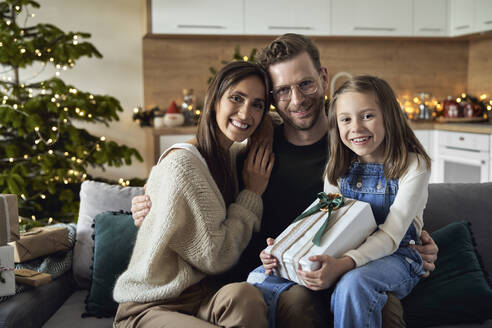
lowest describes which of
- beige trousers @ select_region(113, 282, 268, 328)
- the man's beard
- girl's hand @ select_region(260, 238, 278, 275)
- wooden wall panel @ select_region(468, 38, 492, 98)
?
beige trousers @ select_region(113, 282, 268, 328)

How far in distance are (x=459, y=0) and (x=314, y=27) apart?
1.37m

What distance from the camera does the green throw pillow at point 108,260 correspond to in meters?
1.73

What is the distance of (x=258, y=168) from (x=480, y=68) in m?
4.04

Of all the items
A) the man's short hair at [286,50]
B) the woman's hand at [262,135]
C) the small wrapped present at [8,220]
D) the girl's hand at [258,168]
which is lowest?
the small wrapped present at [8,220]

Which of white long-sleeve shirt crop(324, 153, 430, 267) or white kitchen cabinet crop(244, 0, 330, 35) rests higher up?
white kitchen cabinet crop(244, 0, 330, 35)

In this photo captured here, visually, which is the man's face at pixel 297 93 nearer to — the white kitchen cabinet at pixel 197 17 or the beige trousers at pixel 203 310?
the beige trousers at pixel 203 310

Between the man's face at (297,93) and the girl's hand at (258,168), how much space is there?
0.14m

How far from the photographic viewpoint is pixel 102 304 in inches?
68.0

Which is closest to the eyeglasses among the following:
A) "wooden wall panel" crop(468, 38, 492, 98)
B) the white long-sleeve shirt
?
the white long-sleeve shirt

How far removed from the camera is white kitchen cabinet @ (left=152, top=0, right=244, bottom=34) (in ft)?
13.4

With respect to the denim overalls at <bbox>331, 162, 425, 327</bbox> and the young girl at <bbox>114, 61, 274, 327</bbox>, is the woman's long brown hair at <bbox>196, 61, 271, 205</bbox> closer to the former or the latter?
the young girl at <bbox>114, 61, 274, 327</bbox>

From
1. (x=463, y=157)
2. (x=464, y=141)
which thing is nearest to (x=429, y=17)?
(x=464, y=141)

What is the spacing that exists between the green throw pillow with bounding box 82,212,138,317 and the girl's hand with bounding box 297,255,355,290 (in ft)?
2.46

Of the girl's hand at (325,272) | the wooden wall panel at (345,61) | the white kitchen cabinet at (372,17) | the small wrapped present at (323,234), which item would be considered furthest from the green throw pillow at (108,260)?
the white kitchen cabinet at (372,17)
